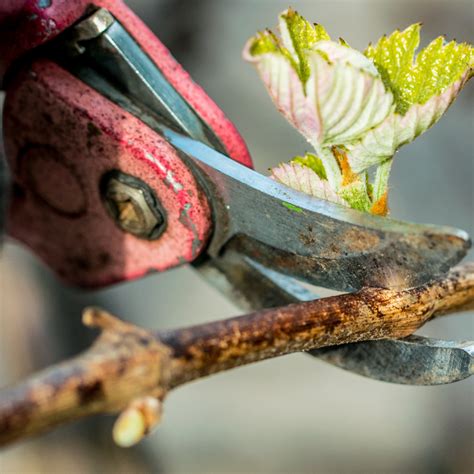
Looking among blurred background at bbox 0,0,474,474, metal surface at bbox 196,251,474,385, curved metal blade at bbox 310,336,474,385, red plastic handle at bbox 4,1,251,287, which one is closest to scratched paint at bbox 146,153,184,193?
red plastic handle at bbox 4,1,251,287

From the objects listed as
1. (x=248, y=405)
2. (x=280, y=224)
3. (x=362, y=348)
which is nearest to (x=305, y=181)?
(x=280, y=224)

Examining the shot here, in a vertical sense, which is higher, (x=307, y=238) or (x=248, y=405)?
(x=307, y=238)

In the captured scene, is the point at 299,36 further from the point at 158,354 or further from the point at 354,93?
the point at 158,354

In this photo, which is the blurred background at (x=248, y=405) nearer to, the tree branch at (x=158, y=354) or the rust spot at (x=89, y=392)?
the tree branch at (x=158, y=354)

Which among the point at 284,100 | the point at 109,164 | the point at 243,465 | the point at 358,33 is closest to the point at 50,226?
the point at 109,164

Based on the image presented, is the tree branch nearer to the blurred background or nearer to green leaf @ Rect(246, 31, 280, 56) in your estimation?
green leaf @ Rect(246, 31, 280, 56)

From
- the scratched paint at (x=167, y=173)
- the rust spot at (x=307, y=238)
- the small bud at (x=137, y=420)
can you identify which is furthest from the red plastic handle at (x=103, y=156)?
the small bud at (x=137, y=420)

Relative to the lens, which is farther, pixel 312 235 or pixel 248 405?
pixel 248 405
